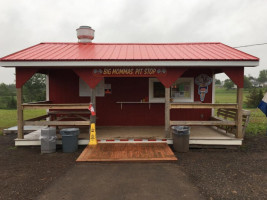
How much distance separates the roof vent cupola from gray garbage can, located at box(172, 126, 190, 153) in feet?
22.2

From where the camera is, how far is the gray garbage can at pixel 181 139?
21.4ft

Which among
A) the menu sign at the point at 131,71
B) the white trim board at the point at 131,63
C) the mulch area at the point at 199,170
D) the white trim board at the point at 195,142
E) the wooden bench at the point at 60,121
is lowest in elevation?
the mulch area at the point at 199,170

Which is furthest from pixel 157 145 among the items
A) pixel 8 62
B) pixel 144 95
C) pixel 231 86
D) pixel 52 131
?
pixel 231 86

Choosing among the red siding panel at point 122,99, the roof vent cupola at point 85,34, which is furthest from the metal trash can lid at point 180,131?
the roof vent cupola at point 85,34

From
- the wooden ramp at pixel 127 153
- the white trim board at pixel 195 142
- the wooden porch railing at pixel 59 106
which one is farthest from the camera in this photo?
the white trim board at pixel 195 142

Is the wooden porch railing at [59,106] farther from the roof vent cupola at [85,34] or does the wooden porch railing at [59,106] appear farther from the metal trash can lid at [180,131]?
the roof vent cupola at [85,34]

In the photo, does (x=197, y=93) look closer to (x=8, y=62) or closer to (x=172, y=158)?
(x=172, y=158)

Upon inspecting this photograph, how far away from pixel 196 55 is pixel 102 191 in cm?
559

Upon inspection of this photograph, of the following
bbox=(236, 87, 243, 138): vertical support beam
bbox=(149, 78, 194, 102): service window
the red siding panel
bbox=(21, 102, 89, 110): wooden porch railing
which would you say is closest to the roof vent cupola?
the red siding panel

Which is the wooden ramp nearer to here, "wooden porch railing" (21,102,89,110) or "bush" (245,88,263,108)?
"wooden porch railing" (21,102,89,110)

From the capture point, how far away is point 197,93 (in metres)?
9.14

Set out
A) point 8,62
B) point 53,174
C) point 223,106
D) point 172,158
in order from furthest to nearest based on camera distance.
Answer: point 223,106 → point 8,62 → point 172,158 → point 53,174

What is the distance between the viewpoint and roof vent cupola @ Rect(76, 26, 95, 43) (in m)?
10.3

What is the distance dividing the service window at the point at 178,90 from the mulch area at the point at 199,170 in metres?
2.89
